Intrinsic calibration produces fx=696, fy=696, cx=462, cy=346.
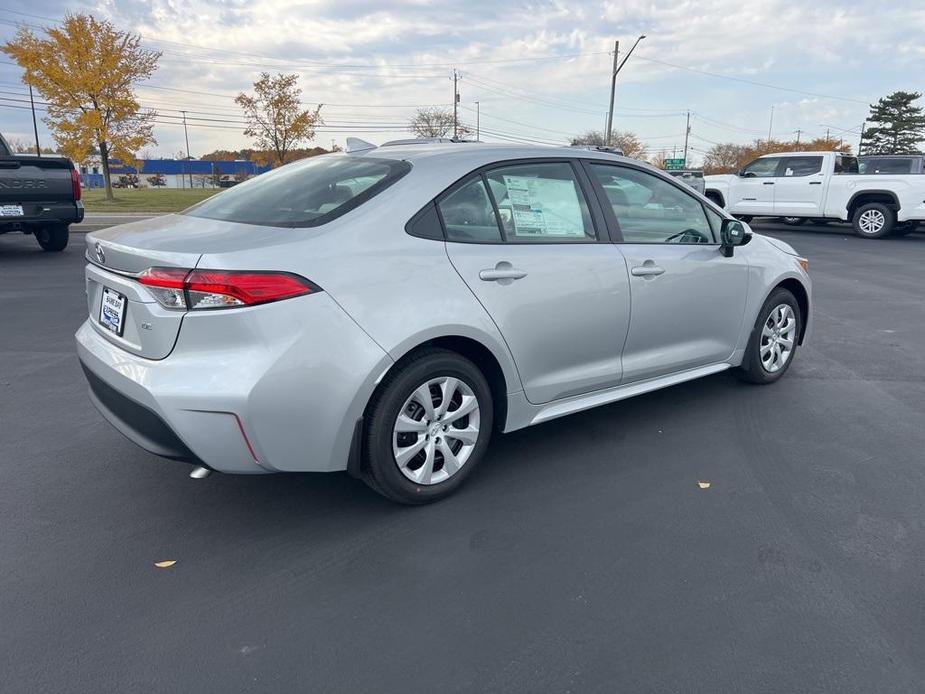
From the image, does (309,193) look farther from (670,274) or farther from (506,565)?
(670,274)

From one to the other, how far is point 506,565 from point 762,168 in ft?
55.6

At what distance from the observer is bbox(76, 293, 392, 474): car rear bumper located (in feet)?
8.54

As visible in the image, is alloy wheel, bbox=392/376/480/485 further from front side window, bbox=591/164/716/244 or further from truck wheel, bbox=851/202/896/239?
truck wheel, bbox=851/202/896/239

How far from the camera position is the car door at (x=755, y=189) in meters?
16.8

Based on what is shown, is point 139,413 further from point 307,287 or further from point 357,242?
point 357,242

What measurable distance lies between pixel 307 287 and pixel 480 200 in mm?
1066

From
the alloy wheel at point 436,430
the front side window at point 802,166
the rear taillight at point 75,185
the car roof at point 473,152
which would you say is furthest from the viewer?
the front side window at point 802,166

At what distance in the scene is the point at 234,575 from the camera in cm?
268

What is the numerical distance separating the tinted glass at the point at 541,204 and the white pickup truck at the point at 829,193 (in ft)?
A: 47.7

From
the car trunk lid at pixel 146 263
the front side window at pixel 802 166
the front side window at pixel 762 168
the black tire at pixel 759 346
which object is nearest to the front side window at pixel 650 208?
the black tire at pixel 759 346

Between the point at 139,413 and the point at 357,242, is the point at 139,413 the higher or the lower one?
the lower one

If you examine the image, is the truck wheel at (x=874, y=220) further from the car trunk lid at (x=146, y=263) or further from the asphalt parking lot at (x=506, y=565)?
the car trunk lid at (x=146, y=263)

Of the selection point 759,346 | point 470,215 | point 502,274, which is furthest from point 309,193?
point 759,346

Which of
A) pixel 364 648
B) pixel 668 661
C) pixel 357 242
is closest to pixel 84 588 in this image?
pixel 364 648
